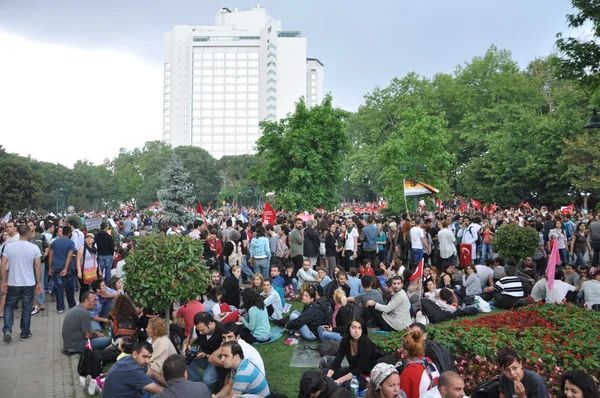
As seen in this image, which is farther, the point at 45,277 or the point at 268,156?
the point at 268,156

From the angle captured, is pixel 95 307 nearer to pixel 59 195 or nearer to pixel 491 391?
pixel 491 391

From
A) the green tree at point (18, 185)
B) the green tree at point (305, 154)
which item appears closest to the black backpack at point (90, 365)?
the green tree at point (305, 154)

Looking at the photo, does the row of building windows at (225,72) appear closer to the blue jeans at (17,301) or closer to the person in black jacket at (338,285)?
the person in black jacket at (338,285)

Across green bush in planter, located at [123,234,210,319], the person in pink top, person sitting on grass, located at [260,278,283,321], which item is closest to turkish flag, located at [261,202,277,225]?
person sitting on grass, located at [260,278,283,321]

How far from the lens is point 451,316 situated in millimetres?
10648

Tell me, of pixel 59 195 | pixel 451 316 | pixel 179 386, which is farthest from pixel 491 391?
pixel 59 195

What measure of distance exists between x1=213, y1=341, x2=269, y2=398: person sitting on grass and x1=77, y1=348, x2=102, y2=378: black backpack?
8.64ft

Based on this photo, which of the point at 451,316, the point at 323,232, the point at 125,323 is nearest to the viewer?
the point at 125,323

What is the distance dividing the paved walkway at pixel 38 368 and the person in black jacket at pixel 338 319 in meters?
3.95

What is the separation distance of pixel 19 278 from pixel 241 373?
5.57m

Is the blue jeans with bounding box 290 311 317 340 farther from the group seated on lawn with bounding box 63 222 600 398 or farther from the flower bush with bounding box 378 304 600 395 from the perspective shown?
the flower bush with bounding box 378 304 600 395

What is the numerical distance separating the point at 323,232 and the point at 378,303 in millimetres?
6013

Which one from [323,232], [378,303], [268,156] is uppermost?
[268,156]

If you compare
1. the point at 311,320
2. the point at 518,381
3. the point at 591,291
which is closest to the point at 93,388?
the point at 311,320
